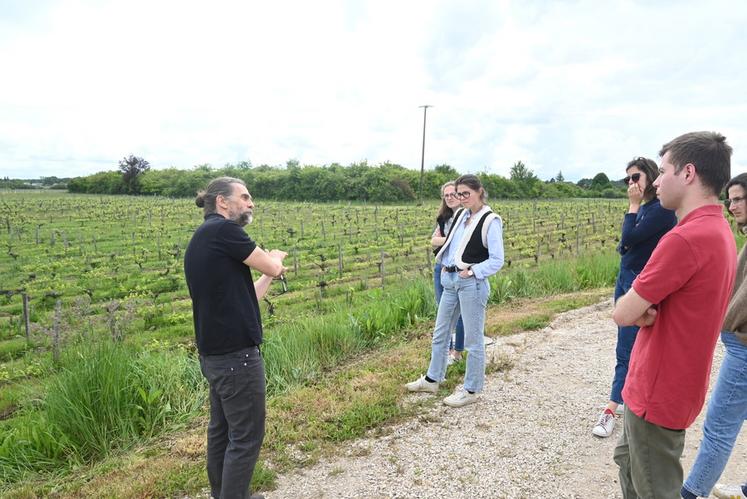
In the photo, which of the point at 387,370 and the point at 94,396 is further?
the point at 387,370

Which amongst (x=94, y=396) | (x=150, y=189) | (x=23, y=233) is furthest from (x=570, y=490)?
(x=150, y=189)

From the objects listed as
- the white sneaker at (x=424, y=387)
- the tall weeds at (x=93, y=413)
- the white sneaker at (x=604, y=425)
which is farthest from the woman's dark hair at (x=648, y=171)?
the tall weeds at (x=93, y=413)

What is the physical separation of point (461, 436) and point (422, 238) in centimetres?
1649

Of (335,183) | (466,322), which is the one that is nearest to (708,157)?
(466,322)

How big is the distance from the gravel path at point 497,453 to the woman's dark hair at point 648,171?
1794 mm

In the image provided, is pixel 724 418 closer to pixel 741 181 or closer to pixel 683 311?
pixel 683 311

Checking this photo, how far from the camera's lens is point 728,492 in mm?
2783

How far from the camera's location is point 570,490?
2.96 metres

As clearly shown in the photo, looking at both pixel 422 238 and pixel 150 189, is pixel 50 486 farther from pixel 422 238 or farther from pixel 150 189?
pixel 150 189

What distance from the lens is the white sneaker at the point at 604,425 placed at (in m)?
3.56

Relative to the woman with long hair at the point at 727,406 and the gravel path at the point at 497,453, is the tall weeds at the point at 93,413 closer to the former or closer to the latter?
the gravel path at the point at 497,453

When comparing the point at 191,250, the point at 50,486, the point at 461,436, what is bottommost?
the point at 50,486

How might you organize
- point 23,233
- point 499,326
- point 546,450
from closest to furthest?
point 546,450 → point 499,326 → point 23,233

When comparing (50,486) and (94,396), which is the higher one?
(94,396)
